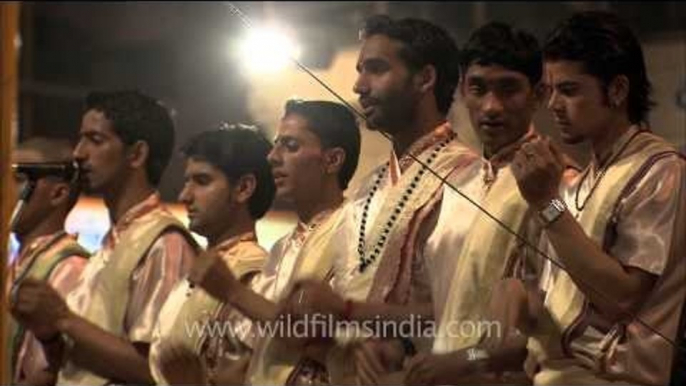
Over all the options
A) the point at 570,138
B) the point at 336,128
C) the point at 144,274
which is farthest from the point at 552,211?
the point at 144,274

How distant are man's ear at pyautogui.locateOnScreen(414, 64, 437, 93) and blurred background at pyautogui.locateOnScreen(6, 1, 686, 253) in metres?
0.04

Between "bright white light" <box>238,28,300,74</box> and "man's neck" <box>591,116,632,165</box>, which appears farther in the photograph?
"bright white light" <box>238,28,300,74</box>

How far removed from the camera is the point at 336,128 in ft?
6.09

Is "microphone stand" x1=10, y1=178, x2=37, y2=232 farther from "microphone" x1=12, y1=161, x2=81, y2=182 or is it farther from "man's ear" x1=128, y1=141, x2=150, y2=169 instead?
"man's ear" x1=128, y1=141, x2=150, y2=169

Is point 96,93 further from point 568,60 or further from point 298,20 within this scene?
point 568,60

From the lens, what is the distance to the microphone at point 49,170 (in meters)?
2.09

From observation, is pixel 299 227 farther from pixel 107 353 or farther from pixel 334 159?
pixel 107 353

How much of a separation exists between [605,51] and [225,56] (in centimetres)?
82

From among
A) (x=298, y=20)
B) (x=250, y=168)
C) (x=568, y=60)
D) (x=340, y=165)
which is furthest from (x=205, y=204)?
(x=568, y=60)

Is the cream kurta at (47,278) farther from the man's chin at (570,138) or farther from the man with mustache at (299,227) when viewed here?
the man's chin at (570,138)

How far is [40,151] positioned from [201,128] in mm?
261

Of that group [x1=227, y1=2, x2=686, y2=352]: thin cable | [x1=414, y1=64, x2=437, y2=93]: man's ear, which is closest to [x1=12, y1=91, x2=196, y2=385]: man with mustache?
[x1=227, y1=2, x2=686, y2=352]: thin cable

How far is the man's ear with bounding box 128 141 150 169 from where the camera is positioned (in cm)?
220

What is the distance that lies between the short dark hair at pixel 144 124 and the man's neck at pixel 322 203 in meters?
0.36
